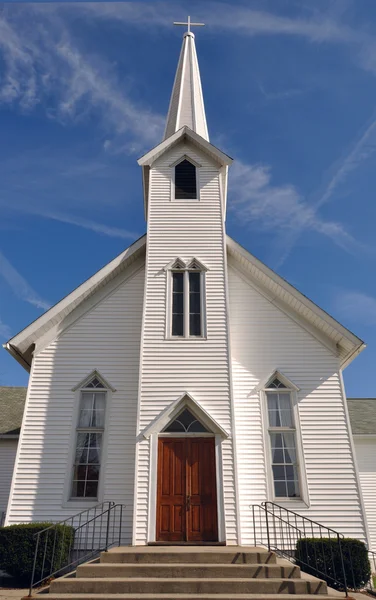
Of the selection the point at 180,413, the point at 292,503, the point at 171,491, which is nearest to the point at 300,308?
the point at 180,413

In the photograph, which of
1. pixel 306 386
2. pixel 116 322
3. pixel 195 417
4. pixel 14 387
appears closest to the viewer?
pixel 195 417

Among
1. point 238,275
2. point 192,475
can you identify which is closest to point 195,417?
point 192,475

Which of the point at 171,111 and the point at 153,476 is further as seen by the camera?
the point at 171,111

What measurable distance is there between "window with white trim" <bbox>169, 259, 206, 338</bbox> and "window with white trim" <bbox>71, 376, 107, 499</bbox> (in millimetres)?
2463

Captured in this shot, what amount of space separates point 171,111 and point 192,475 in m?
13.6

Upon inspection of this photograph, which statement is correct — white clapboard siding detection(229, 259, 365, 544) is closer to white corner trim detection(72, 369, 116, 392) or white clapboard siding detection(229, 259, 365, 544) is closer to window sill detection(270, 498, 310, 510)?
window sill detection(270, 498, 310, 510)

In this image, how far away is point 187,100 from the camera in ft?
58.1

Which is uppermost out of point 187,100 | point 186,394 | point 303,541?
point 187,100

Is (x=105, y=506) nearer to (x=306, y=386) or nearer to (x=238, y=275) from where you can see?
(x=306, y=386)

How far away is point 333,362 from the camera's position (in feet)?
39.5

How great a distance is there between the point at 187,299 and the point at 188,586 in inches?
274

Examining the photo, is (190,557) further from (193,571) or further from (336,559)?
(336,559)

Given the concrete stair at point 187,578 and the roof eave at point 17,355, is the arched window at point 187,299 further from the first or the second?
the concrete stair at point 187,578

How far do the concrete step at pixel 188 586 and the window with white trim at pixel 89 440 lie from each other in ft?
13.1
